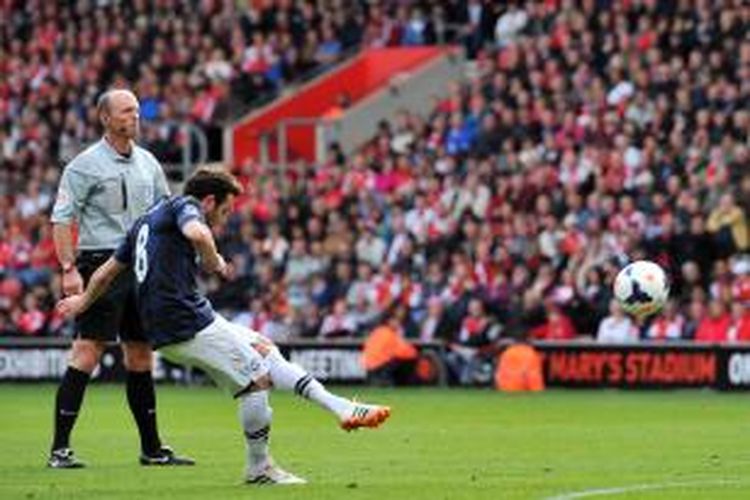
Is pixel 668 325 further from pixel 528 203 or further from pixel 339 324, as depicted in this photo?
pixel 339 324

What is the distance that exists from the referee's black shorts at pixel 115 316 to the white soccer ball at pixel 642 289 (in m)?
4.28

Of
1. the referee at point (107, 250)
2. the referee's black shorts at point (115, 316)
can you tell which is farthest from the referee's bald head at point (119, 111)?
the referee's black shorts at point (115, 316)

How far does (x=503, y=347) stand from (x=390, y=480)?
570 inches

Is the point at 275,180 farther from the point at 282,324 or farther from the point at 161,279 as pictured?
the point at 161,279

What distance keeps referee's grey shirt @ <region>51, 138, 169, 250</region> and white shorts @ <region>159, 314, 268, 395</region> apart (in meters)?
2.08

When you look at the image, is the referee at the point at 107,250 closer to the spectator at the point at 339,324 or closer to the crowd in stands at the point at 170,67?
the spectator at the point at 339,324

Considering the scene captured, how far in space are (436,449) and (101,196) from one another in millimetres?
3045

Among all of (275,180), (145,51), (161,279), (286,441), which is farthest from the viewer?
(145,51)

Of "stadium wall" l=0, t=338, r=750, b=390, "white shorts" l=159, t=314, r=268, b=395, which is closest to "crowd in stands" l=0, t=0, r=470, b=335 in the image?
"stadium wall" l=0, t=338, r=750, b=390

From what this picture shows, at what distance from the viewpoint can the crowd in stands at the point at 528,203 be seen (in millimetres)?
29078

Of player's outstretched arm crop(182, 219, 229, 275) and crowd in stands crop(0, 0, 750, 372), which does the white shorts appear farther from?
crowd in stands crop(0, 0, 750, 372)

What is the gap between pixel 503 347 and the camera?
93.4 feet

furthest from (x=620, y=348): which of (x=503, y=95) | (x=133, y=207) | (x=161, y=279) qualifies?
(x=161, y=279)

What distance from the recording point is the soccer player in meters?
13.7
